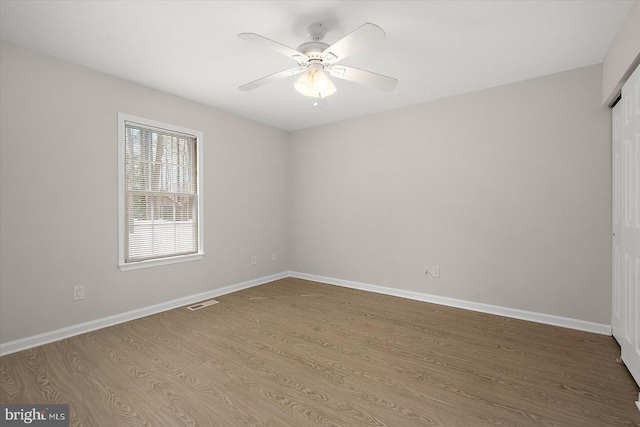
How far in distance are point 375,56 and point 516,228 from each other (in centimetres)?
233

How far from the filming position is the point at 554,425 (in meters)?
1.65

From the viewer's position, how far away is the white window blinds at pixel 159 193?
3314 mm

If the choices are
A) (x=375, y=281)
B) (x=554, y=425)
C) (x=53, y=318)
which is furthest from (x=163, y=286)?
(x=554, y=425)

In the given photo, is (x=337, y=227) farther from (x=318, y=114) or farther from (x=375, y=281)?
(x=318, y=114)

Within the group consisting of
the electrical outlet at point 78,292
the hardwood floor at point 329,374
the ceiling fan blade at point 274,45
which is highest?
the ceiling fan blade at point 274,45

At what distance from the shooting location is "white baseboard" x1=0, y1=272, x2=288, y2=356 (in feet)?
8.23

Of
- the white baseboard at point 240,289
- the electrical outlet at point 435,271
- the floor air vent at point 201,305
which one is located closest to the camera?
the white baseboard at point 240,289

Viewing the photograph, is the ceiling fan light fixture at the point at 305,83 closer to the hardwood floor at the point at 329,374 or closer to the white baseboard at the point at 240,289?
the hardwood floor at the point at 329,374

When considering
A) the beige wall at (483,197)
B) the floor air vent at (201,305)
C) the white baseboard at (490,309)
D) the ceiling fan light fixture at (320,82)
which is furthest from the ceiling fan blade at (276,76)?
the white baseboard at (490,309)

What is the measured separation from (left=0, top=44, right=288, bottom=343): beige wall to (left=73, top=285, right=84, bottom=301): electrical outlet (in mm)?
46

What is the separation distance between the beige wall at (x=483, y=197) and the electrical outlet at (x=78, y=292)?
10.0 ft

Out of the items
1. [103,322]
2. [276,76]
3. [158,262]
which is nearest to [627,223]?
[276,76]

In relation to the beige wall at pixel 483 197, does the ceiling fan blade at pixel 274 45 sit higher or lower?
higher
